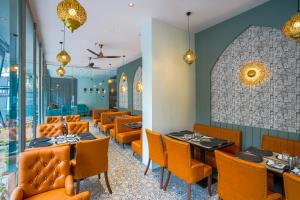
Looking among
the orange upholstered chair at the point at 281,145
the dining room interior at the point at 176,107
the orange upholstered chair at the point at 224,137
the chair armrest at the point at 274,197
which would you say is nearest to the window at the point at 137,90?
the dining room interior at the point at 176,107

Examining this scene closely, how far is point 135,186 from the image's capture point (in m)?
2.58

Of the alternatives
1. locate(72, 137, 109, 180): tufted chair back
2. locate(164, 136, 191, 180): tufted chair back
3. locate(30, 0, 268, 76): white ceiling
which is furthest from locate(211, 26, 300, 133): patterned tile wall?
locate(72, 137, 109, 180): tufted chair back

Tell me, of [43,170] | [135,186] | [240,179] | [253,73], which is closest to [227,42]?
[253,73]

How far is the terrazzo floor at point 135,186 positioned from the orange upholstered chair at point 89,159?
223 millimetres

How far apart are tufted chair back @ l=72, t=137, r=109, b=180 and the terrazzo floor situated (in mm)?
446

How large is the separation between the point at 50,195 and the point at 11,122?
4.00 feet

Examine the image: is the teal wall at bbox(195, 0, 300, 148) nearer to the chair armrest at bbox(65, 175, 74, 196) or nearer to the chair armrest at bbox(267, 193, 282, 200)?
the chair armrest at bbox(267, 193, 282, 200)

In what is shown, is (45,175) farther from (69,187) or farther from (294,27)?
(294,27)

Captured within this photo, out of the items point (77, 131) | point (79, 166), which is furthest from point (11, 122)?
point (77, 131)

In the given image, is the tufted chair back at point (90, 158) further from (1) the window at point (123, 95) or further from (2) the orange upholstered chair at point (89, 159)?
→ (1) the window at point (123, 95)

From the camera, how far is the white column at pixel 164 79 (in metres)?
3.26

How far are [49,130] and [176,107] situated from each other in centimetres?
299

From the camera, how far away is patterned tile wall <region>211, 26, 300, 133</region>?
2412 millimetres

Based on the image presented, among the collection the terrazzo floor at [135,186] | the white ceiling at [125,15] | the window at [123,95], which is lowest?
the terrazzo floor at [135,186]
